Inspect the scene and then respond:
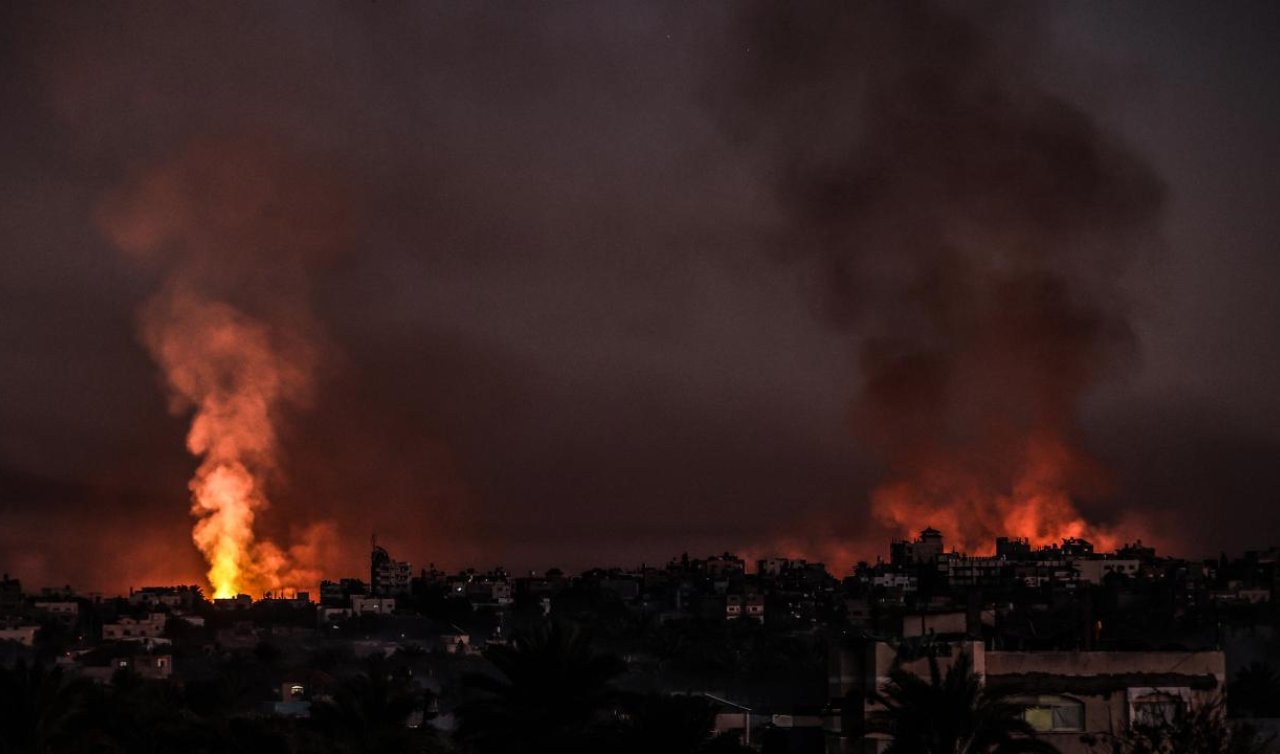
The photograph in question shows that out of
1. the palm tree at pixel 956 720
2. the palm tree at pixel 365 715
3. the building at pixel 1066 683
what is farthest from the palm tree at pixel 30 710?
the palm tree at pixel 956 720

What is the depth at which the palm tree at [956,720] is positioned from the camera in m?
45.5

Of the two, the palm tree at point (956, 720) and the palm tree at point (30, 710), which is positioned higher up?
the palm tree at point (30, 710)

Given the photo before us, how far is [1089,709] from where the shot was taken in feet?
177

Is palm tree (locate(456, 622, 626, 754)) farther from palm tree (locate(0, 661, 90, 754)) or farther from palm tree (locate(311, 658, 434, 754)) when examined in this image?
palm tree (locate(0, 661, 90, 754))

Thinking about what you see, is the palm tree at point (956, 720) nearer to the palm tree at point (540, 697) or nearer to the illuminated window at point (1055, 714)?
the illuminated window at point (1055, 714)

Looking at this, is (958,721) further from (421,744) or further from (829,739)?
(421,744)

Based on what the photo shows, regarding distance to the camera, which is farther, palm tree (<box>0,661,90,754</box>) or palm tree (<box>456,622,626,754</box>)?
palm tree (<box>0,661,90,754</box>)

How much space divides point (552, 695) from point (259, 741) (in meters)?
8.57

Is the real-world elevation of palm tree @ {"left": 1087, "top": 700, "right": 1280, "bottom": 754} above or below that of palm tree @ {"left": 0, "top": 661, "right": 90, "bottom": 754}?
below

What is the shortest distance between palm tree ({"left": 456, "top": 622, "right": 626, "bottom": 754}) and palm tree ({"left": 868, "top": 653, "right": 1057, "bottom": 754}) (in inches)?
433

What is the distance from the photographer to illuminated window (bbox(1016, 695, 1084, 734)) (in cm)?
5366

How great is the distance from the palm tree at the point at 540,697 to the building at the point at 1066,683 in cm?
647

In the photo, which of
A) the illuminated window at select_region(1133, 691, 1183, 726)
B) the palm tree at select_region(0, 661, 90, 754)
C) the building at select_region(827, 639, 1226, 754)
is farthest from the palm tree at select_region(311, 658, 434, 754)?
the illuminated window at select_region(1133, 691, 1183, 726)

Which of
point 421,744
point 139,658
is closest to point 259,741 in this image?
point 421,744
